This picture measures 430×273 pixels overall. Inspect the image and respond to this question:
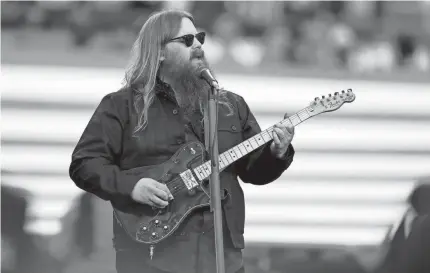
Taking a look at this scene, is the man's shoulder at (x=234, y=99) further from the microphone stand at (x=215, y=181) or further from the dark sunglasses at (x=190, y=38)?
the microphone stand at (x=215, y=181)

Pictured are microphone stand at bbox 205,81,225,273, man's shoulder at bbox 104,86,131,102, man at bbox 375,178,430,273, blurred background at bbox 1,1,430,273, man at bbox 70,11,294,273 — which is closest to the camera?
microphone stand at bbox 205,81,225,273

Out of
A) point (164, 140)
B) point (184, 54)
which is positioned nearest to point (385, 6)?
point (184, 54)

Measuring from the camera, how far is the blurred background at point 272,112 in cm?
317

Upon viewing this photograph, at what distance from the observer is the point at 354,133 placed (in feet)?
11.1

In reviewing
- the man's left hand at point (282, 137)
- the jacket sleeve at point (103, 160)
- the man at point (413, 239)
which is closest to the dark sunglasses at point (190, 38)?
the jacket sleeve at point (103, 160)

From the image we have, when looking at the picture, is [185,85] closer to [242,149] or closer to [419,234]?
[242,149]

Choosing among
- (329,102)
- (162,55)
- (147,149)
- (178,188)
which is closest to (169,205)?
(178,188)

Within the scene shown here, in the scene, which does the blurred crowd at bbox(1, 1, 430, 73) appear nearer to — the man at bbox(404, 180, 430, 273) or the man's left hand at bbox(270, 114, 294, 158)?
the man at bbox(404, 180, 430, 273)

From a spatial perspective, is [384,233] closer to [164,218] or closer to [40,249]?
[164,218]

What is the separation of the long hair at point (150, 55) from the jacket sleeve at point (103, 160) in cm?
12

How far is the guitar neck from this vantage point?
95.3 inches

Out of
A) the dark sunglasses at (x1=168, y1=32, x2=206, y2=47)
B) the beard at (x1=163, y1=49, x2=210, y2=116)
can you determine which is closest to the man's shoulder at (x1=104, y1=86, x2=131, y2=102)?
the beard at (x1=163, y1=49, x2=210, y2=116)

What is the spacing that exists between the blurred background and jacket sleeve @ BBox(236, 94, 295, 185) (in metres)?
0.73

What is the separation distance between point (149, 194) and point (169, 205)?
94mm
